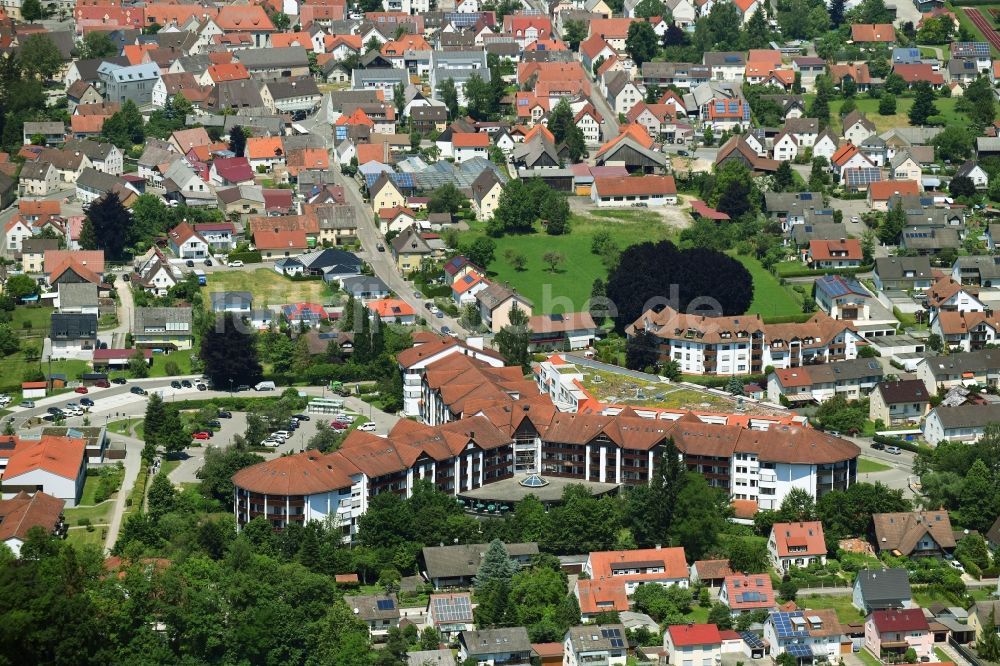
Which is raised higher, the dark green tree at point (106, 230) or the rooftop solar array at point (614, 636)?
the dark green tree at point (106, 230)

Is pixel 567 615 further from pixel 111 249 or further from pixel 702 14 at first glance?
pixel 702 14

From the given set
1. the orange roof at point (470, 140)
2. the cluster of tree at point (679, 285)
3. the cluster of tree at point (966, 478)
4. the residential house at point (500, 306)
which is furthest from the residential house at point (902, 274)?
the orange roof at point (470, 140)

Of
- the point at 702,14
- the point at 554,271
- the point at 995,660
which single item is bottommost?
the point at 995,660

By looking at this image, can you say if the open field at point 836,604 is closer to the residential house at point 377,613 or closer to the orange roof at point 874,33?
the residential house at point 377,613

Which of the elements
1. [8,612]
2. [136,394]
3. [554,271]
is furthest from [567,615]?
[554,271]

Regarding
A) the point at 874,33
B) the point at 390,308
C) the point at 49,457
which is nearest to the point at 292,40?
the point at 874,33

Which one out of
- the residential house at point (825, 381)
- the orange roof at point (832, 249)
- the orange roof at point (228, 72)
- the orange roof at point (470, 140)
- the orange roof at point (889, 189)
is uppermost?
the orange roof at point (228, 72)

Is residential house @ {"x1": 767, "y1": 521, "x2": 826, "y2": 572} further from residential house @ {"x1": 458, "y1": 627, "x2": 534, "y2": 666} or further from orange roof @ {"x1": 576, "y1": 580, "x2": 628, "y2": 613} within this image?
residential house @ {"x1": 458, "y1": 627, "x2": 534, "y2": 666}
